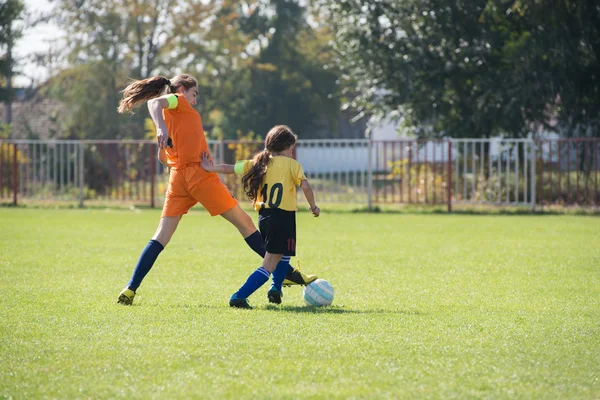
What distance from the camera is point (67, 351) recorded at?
583 cm

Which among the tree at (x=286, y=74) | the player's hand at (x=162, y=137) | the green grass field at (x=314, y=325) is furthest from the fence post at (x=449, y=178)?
the tree at (x=286, y=74)

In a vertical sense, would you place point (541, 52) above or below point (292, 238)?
above

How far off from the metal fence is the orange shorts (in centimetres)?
1344

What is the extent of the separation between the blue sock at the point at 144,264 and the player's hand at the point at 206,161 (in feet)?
2.54

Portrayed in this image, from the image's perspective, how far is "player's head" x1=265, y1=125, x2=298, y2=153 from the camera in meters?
7.68

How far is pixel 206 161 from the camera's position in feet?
26.5

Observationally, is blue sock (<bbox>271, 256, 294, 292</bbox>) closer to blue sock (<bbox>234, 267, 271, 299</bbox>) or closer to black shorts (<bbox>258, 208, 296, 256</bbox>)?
black shorts (<bbox>258, 208, 296, 256</bbox>)

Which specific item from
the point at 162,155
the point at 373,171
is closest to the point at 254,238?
the point at 162,155

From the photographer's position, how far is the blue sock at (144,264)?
7.89 meters

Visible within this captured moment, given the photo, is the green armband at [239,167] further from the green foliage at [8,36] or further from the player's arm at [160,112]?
the green foliage at [8,36]

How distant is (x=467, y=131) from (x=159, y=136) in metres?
20.0

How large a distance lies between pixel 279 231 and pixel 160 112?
1363 millimetres

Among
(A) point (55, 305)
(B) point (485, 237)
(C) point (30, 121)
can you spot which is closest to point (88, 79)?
(C) point (30, 121)

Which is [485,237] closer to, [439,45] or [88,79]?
[439,45]
